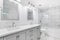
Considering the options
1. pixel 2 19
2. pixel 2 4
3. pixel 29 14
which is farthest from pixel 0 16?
pixel 29 14

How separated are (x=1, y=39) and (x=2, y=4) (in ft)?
3.64

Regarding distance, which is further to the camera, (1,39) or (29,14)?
(29,14)

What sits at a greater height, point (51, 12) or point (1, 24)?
point (51, 12)

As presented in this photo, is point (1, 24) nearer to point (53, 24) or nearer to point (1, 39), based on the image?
point (1, 39)

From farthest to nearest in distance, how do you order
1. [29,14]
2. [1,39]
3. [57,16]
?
1. [29,14]
2. [57,16]
3. [1,39]

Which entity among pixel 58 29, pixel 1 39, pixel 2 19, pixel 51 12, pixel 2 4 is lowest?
pixel 1 39

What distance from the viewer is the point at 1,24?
5.74 feet

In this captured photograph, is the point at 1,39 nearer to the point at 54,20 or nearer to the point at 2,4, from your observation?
the point at 54,20

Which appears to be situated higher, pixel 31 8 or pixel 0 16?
pixel 31 8

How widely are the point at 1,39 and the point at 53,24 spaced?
32.2 inches

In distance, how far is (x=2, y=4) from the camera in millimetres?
1813

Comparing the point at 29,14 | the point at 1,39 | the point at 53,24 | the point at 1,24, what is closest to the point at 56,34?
the point at 53,24

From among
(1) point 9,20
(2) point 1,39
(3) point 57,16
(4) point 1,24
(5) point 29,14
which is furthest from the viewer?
(5) point 29,14

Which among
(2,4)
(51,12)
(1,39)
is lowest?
(1,39)
